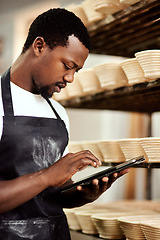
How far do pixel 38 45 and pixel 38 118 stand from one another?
34 cm

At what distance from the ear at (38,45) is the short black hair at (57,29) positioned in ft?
0.06

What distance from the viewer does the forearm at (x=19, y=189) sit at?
1.39m

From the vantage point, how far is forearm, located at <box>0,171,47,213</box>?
1394mm

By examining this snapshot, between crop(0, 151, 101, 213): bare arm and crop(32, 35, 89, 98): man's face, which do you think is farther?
crop(32, 35, 89, 98): man's face

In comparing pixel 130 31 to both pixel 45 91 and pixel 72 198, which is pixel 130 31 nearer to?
pixel 45 91

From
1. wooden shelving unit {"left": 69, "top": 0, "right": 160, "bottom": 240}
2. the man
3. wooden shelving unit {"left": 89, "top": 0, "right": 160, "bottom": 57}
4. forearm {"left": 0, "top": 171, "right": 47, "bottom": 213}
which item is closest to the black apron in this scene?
the man

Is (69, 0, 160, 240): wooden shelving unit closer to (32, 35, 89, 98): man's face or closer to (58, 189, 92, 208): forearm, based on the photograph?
(58, 189, 92, 208): forearm

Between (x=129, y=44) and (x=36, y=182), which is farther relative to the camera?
(x=129, y=44)

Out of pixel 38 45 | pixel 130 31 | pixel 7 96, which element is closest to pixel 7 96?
pixel 7 96

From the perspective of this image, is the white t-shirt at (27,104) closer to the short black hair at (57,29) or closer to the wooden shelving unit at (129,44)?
the short black hair at (57,29)

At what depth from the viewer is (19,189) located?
140 centimetres

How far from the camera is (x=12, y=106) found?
5.56ft

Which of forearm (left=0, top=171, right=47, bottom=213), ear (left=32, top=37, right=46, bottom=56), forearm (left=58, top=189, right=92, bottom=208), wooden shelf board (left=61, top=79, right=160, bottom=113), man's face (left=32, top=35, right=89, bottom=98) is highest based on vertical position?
ear (left=32, top=37, right=46, bottom=56)

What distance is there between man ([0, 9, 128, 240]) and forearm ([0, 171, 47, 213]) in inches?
5.5
